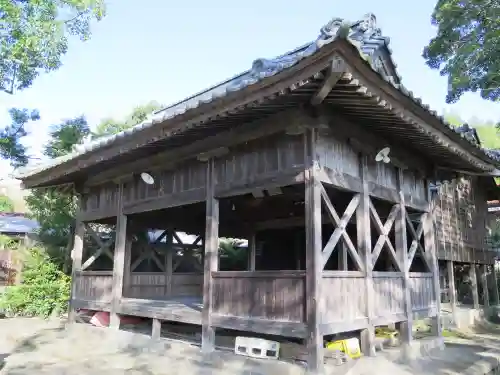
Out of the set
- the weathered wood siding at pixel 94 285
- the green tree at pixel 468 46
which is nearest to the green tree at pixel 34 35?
the weathered wood siding at pixel 94 285

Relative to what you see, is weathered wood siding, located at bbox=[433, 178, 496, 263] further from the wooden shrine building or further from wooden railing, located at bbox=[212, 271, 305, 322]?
wooden railing, located at bbox=[212, 271, 305, 322]

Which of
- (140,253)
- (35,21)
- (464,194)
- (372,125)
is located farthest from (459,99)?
A: (35,21)

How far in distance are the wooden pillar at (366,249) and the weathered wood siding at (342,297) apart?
10 cm

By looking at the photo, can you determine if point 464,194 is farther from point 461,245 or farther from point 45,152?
point 45,152

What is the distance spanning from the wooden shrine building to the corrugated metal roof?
0.02 metres

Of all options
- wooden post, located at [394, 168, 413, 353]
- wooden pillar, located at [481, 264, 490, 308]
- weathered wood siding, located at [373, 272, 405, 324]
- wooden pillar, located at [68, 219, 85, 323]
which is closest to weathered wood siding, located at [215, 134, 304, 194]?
weathered wood siding, located at [373, 272, 405, 324]

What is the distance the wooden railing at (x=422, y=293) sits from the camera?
705cm

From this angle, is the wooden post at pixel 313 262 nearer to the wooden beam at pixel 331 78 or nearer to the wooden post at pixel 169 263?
the wooden beam at pixel 331 78

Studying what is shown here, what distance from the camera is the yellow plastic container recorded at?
5.67 m

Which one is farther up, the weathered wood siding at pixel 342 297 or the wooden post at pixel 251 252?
the wooden post at pixel 251 252

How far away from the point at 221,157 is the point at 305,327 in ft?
9.12

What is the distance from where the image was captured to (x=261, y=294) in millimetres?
5543

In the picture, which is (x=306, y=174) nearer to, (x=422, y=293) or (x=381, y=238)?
(x=381, y=238)

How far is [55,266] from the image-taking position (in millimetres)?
12164
